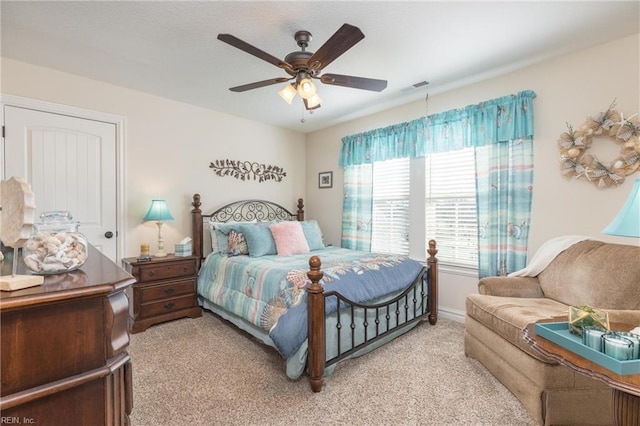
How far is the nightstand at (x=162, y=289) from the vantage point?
3.12m

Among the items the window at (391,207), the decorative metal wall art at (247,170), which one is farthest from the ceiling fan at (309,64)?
the decorative metal wall art at (247,170)

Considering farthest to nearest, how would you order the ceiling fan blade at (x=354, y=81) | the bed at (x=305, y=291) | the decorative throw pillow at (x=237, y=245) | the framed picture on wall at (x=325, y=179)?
the framed picture on wall at (x=325, y=179) < the decorative throw pillow at (x=237, y=245) < the ceiling fan blade at (x=354, y=81) < the bed at (x=305, y=291)

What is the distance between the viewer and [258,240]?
3.44 m

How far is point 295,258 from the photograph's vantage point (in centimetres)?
325

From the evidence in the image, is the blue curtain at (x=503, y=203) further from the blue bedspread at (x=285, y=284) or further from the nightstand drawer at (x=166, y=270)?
the nightstand drawer at (x=166, y=270)

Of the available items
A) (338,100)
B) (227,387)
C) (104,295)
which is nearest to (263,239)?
(227,387)

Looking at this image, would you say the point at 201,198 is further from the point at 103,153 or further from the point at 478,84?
the point at 478,84

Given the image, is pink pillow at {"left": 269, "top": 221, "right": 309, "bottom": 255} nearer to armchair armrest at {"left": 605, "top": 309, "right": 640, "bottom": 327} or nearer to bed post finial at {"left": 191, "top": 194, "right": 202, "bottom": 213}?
bed post finial at {"left": 191, "top": 194, "right": 202, "bottom": 213}

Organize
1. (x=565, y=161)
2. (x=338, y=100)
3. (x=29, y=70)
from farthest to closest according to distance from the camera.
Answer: (x=338, y=100)
(x=29, y=70)
(x=565, y=161)

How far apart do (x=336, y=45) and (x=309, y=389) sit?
229cm

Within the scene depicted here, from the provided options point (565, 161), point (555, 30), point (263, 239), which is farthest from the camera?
point (263, 239)

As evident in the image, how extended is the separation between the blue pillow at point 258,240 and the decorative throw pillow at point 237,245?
Answer: 0.06 m

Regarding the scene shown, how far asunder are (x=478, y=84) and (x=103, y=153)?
4.14 m

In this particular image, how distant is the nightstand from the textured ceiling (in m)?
1.97
